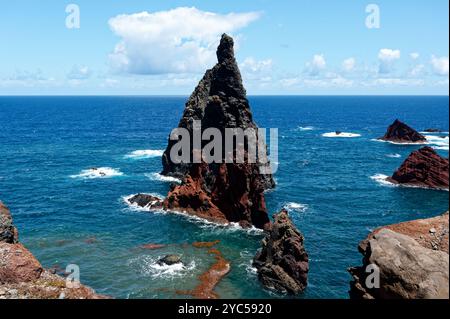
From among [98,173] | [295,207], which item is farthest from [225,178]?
[98,173]

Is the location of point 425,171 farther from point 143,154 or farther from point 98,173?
point 143,154

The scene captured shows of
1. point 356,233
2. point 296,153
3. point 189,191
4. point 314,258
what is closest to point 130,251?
point 189,191

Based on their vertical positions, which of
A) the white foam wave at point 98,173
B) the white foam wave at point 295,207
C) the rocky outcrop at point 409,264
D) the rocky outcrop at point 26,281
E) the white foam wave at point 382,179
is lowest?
the white foam wave at point 295,207

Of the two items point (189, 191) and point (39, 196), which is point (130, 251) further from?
point (39, 196)

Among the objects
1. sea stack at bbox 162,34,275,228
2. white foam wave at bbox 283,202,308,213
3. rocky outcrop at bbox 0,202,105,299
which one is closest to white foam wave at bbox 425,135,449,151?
white foam wave at bbox 283,202,308,213

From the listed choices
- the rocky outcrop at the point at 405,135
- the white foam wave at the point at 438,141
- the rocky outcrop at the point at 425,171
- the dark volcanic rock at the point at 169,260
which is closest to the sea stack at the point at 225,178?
the dark volcanic rock at the point at 169,260

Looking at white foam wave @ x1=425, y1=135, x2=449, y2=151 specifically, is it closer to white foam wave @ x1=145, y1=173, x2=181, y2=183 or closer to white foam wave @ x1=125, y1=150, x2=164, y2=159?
white foam wave @ x1=145, y1=173, x2=181, y2=183

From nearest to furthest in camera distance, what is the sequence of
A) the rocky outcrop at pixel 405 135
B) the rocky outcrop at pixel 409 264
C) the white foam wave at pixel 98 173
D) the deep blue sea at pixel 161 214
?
the rocky outcrop at pixel 409 264
the deep blue sea at pixel 161 214
the white foam wave at pixel 98 173
the rocky outcrop at pixel 405 135

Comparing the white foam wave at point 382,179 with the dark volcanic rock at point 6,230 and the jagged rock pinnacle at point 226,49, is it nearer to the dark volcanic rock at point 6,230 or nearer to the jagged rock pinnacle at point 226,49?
the jagged rock pinnacle at point 226,49
